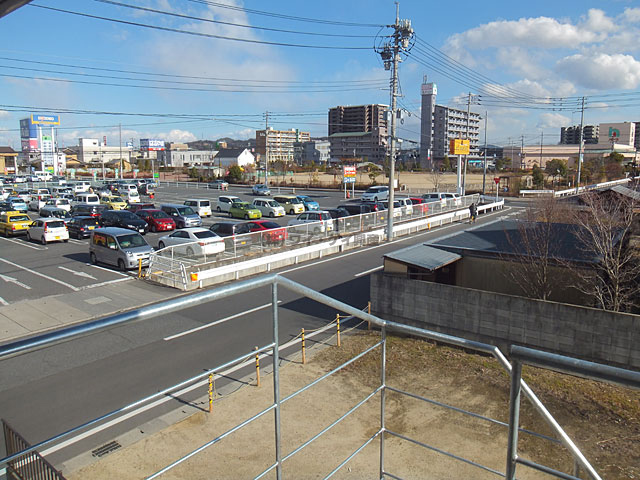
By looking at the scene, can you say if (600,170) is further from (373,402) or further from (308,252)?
(373,402)

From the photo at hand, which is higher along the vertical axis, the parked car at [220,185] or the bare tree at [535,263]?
the parked car at [220,185]

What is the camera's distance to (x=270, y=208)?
1592 inches

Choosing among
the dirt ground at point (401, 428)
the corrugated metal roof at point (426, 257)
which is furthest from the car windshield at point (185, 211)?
the dirt ground at point (401, 428)

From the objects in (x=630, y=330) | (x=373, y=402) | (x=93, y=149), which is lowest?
(x=373, y=402)

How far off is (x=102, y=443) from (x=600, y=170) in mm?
84001

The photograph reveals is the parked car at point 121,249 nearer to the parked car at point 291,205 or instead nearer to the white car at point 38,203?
the parked car at point 291,205

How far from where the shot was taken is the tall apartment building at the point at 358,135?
150000 millimetres

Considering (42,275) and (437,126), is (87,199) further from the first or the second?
(437,126)

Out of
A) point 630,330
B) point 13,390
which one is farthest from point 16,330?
point 630,330

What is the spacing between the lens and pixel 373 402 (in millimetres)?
10086

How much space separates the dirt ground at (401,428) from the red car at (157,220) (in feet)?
79.2

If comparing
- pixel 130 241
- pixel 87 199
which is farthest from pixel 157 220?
pixel 87 199

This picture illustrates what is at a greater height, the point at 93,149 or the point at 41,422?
the point at 93,149

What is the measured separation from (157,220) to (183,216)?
210cm
